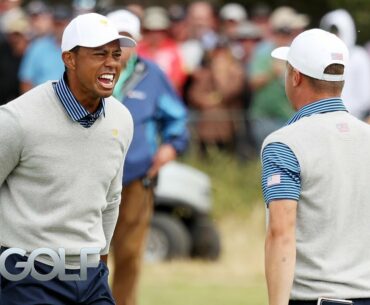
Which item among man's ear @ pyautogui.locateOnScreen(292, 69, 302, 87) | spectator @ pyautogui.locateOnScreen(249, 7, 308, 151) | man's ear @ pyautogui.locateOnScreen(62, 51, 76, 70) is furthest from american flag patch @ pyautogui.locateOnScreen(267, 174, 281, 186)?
spectator @ pyautogui.locateOnScreen(249, 7, 308, 151)

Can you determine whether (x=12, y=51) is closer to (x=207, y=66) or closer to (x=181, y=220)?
(x=207, y=66)

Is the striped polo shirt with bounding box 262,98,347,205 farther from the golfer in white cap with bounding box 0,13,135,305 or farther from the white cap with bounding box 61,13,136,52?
the white cap with bounding box 61,13,136,52

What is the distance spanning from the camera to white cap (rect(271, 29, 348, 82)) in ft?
23.0

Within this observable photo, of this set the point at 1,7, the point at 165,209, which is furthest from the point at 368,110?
the point at 1,7

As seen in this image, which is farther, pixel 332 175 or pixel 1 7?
pixel 1 7

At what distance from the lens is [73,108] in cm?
719

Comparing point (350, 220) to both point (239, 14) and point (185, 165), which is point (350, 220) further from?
point (239, 14)

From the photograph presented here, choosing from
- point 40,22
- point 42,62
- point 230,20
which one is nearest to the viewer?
point 42,62

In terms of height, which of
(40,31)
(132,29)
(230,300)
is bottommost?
(230,300)


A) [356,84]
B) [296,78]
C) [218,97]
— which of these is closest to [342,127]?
[296,78]

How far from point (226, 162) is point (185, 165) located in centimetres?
75

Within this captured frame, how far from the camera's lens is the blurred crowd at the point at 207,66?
17.0 meters

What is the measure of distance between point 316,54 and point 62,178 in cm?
146

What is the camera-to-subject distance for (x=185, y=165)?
16.9 metres
